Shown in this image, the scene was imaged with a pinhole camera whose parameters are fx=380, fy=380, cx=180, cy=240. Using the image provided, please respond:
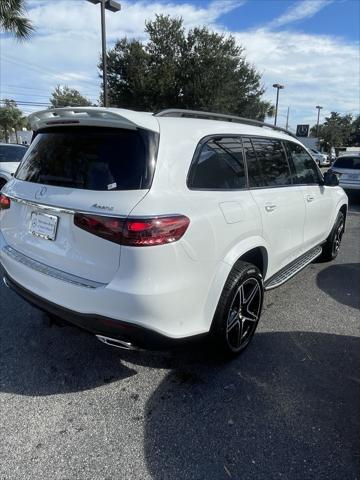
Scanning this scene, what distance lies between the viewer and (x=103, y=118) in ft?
7.72

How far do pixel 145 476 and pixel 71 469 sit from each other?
1.33 ft

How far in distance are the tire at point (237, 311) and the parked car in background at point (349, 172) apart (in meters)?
10.4

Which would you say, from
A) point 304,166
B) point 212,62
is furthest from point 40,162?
point 212,62

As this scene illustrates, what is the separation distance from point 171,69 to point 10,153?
2052 centimetres

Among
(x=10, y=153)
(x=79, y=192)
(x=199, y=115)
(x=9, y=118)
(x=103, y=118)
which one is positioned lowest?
(x=79, y=192)

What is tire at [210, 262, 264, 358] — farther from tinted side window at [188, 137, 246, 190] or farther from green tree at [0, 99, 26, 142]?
green tree at [0, 99, 26, 142]

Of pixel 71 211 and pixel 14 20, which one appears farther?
pixel 14 20

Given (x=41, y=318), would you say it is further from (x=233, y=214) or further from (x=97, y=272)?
(x=233, y=214)

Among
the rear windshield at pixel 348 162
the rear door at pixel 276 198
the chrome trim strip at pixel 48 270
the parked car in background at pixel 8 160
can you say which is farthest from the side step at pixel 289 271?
the rear windshield at pixel 348 162

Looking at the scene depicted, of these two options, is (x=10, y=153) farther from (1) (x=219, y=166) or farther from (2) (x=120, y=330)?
(2) (x=120, y=330)

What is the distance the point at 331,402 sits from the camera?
8.50 ft

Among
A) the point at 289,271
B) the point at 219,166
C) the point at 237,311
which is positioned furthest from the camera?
the point at 289,271

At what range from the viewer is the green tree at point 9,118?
6053 cm

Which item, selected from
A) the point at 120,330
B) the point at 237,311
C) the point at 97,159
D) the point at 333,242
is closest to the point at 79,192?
the point at 97,159
